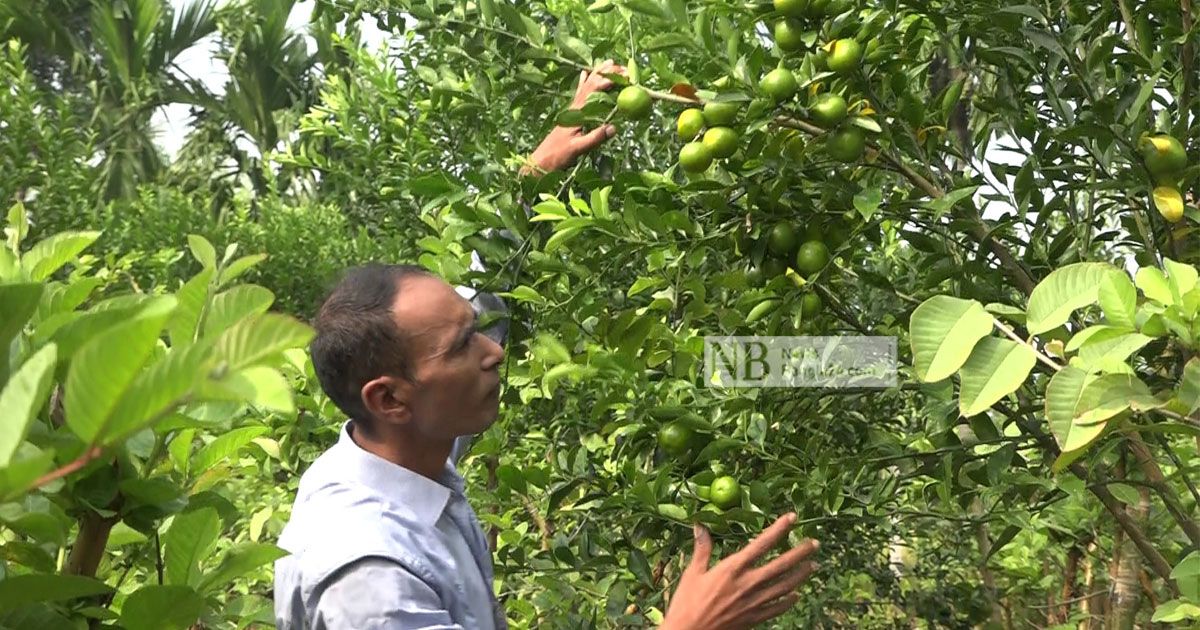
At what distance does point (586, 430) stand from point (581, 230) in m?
1.12

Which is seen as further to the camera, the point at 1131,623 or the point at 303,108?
the point at 303,108

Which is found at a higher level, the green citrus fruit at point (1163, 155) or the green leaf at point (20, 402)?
the green citrus fruit at point (1163, 155)

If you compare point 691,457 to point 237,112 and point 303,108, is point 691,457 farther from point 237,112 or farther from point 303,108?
point 237,112

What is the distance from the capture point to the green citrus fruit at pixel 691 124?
1.63m

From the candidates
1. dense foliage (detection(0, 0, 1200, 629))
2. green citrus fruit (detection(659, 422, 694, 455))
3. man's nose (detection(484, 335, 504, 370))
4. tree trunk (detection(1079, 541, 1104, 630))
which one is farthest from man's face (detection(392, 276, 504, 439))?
tree trunk (detection(1079, 541, 1104, 630))

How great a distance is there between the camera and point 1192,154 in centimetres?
185

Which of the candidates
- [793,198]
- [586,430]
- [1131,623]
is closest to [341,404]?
[793,198]

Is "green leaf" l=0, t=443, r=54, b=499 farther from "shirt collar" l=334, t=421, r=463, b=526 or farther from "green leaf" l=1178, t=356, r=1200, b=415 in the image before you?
"shirt collar" l=334, t=421, r=463, b=526

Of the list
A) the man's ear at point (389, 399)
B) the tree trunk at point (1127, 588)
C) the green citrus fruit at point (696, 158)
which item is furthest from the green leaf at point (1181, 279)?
the tree trunk at point (1127, 588)

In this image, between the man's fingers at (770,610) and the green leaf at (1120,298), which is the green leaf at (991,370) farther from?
the man's fingers at (770,610)

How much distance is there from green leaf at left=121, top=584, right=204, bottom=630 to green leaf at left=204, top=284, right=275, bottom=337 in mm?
183

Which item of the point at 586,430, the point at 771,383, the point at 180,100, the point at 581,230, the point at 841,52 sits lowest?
the point at 180,100

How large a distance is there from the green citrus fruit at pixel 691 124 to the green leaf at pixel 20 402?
120 centimetres

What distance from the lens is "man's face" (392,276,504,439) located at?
1.69 m
